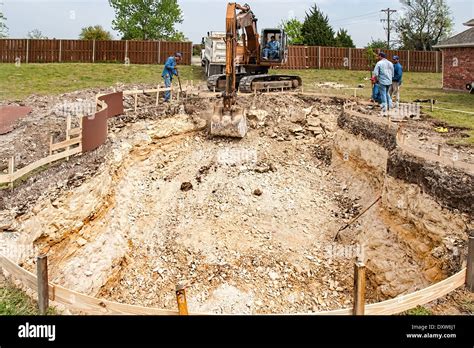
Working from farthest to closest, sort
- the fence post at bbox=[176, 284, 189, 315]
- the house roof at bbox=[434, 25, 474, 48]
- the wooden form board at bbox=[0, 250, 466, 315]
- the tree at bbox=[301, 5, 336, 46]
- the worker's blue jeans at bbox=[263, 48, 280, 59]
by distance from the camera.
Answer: the tree at bbox=[301, 5, 336, 46] → the house roof at bbox=[434, 25, 474, 48] → the worker's blue jeans at bbox=[263, 48, 280, 59] → the wooden form board at bbox=[0, 250, 466, 315] → the fence post at bbox=[176, 284, 189, 315]

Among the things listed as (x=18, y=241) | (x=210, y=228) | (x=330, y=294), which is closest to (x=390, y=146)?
(x=330, y=294)

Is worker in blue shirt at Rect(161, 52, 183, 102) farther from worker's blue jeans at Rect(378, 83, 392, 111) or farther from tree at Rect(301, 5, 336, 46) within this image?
tree at Rect(301, 5, 336, 46)

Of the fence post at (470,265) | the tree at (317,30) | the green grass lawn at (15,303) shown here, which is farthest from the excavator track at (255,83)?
the tree at (317,30)

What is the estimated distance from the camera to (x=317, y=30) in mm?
44188

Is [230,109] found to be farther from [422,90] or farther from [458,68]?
[458,68]

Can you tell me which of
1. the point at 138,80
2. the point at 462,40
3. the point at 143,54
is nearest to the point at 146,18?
the point at 143,54

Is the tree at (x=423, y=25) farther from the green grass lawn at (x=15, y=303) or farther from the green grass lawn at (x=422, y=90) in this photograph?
the green grass lawn at (x=15, y=303)

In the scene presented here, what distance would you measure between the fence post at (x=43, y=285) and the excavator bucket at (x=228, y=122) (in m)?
10.7

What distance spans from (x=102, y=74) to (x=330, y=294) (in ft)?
76.2

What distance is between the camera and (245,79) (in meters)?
19.0

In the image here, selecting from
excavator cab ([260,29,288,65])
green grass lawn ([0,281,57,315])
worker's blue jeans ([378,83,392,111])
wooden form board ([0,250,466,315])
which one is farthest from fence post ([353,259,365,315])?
excavator cab ([260,29,288,65])

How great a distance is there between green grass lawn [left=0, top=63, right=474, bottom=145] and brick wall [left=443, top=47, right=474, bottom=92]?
0.86 m

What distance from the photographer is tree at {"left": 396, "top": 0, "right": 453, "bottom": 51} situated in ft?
125

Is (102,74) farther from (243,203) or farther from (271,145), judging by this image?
(243,203)
